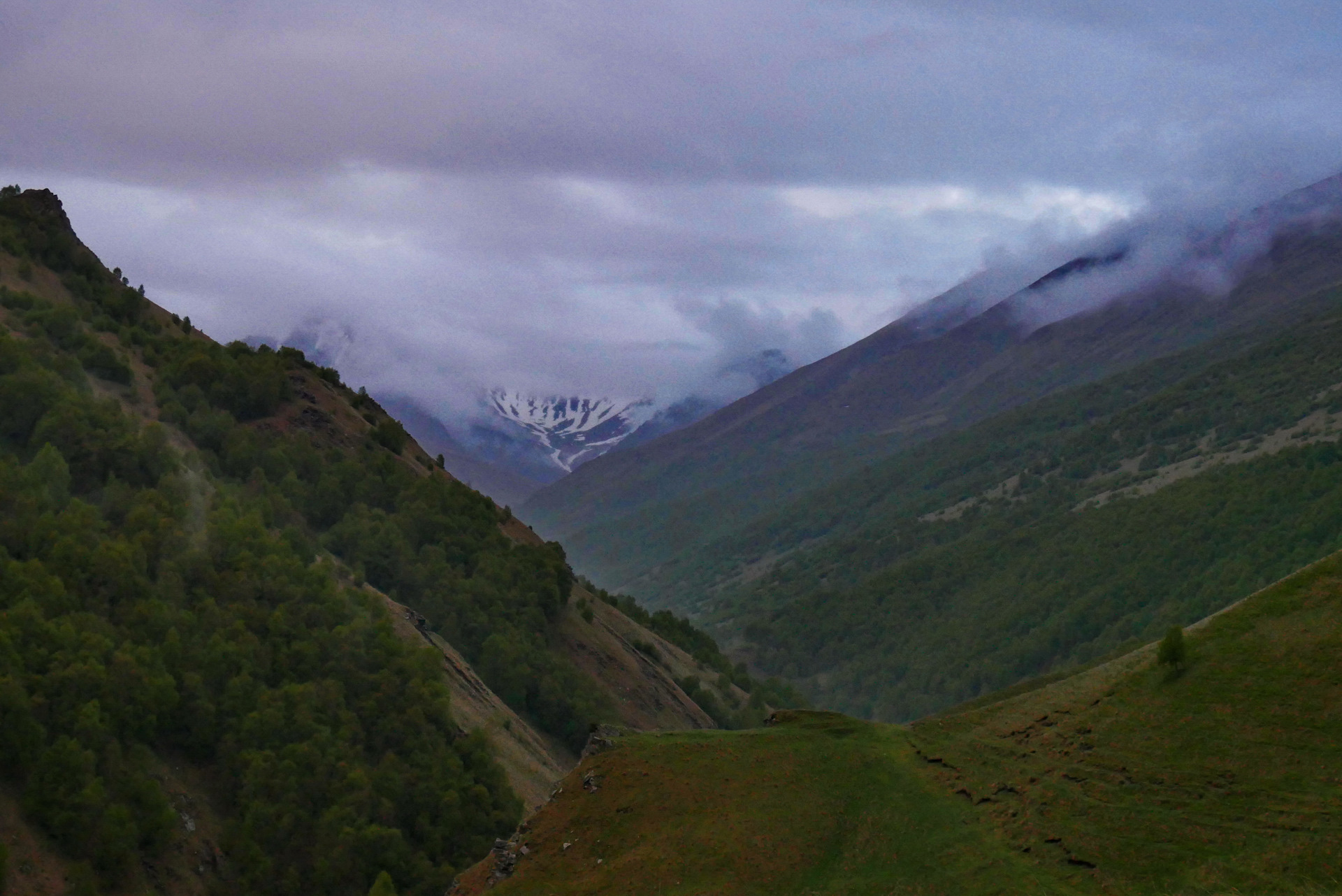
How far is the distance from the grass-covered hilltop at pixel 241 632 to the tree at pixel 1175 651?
47.1 meters

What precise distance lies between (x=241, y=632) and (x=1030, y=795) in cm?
5640

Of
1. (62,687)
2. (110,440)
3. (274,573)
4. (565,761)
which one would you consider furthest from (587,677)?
(62,687)

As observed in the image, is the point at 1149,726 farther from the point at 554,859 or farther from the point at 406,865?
the point at 406,865

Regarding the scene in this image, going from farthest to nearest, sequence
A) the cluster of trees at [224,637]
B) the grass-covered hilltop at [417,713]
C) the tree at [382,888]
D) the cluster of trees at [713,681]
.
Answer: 1. the cluster of trees at [713,681]
2. the cluster of trees at [224,637]
3. the tree at [382,888]
4. the grass-covered hilltop at [417,713]

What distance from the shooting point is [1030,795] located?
159ft

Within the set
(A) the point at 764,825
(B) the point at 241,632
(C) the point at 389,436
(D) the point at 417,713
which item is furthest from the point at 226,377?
(A) the point at 764,825

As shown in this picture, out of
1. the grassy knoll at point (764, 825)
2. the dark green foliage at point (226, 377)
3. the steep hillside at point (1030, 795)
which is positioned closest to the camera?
the steep hillside at point (1030, 795)

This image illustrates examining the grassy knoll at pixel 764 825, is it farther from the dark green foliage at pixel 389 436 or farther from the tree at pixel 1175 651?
the dark green foliage at pixel 389 436

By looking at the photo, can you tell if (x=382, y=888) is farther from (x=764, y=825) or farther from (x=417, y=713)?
(x=417, y=713)

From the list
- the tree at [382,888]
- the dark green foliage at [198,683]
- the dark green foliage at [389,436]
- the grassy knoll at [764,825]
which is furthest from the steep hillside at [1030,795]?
the dark green foliage at [389,436]

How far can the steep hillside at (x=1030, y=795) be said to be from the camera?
4288 centimetres

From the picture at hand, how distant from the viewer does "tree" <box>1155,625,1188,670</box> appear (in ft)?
169

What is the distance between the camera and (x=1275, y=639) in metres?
50.3

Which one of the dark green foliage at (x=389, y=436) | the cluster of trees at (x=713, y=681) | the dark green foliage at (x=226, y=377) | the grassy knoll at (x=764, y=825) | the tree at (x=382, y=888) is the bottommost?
the cluster of trees at (x=713, y=681)
